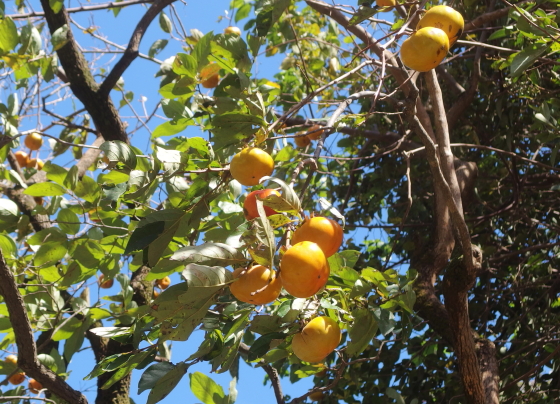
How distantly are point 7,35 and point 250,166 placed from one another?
147 cm

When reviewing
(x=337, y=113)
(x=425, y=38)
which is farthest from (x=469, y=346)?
(x=425, y=38)

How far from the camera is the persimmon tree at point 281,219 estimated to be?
1.41m

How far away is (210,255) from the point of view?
1125mm

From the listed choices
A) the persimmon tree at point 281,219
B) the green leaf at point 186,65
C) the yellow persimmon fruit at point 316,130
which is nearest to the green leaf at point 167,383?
the persimmon tree at point 281,219

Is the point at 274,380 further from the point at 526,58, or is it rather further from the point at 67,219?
the point at 526,58

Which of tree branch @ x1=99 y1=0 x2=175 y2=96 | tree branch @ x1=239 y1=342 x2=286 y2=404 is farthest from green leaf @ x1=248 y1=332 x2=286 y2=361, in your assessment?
tree branch @ x1=99 y1=0 x2=175 y2=96

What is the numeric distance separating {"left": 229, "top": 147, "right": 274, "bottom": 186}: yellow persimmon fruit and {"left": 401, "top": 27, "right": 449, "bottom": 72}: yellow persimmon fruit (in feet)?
1.44

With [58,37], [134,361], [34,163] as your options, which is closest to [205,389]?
[134,361]

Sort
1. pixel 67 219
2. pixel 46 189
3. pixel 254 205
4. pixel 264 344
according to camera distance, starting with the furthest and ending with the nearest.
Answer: pixel 67 219
pixel 46 189
pixel 264 344
pixel 254 205

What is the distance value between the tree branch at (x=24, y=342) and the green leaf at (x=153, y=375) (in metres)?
0.66

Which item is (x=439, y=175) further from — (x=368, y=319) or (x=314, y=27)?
(x=314, y=27)

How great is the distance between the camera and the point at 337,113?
62.0 inches

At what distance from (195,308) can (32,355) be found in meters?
1.00

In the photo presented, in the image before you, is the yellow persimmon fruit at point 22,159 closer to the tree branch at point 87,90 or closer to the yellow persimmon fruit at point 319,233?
the tree branch at point 87,90
